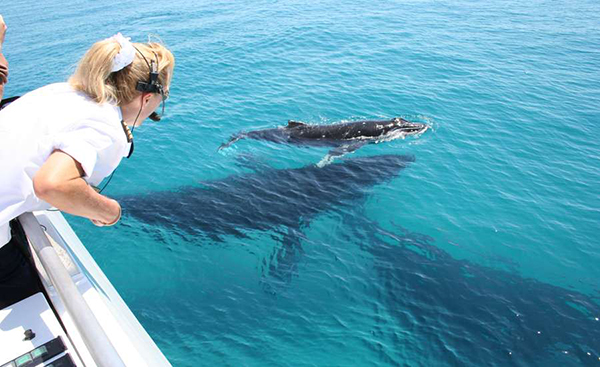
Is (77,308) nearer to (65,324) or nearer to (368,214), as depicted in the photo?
(65,324)

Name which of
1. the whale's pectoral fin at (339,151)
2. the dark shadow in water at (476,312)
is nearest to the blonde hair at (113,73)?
the dark shadow in water at (476,312)

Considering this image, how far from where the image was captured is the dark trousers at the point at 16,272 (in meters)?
3.26

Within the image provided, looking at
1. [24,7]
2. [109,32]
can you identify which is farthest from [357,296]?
[24,7]

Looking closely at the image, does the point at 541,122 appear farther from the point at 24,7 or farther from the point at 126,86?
the point at 24,7

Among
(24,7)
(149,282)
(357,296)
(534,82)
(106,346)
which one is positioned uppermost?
(24,7)

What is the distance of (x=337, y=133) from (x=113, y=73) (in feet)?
39.7

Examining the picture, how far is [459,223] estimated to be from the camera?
428 inches

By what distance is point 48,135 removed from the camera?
2.46 m

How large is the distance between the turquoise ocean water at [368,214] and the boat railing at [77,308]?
1.54 metres

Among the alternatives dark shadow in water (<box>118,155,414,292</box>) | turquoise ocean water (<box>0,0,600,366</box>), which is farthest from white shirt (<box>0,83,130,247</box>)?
dark shadow in water (<box>118,155,414,292</box>)

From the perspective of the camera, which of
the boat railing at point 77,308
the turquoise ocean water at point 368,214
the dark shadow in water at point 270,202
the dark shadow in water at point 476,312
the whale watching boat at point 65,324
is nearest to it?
the boat railing at point 77,308

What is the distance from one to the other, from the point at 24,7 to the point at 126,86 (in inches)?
1576

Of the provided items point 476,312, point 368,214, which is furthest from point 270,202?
point 476,312

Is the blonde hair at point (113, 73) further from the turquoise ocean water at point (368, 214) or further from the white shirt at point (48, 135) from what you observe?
the turquoise ocean water at point (368, 214)
